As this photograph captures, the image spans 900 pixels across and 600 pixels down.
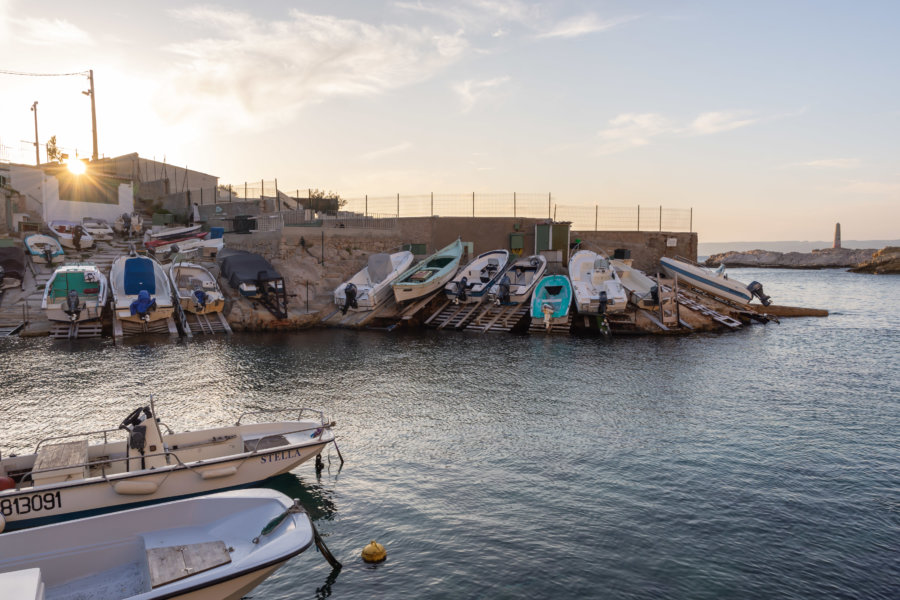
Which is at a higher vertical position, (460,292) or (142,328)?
(460,292)

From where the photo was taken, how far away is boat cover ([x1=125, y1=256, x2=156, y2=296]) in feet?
91.8

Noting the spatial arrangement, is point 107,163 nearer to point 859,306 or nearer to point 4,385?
point 4,385

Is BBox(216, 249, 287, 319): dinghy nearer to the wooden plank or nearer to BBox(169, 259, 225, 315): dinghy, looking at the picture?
BBox(169, 259, 225, 315): dinghy

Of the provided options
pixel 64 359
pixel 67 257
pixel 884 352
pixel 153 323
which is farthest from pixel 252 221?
pixel 884 352

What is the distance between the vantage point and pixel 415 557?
8664 mm

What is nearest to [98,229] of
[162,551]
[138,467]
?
[138,467]

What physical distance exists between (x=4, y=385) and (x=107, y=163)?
4225cm

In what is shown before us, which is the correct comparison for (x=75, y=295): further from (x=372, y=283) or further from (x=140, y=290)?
(x=372, y=283)

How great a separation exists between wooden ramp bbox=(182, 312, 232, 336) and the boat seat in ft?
60.4

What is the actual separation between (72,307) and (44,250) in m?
9.64

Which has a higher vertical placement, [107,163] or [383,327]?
[107,163]

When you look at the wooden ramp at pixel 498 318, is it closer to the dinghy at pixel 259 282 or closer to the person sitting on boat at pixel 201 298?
the dinghy at pixel 259 282

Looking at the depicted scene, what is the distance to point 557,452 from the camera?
42.0 ft

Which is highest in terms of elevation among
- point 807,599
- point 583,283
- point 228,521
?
point 583,283
